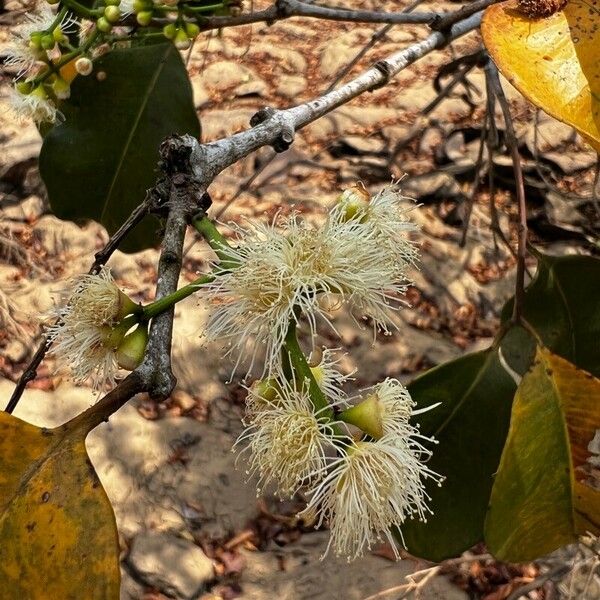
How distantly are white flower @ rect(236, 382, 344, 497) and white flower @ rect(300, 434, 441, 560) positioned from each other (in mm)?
25

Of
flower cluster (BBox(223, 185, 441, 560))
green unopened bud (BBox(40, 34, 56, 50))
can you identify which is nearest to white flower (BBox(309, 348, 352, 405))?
flower cluster (BBox(223, 185, 441, 560))

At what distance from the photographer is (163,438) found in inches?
77.5

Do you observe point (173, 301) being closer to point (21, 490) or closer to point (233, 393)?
point (21, 490)

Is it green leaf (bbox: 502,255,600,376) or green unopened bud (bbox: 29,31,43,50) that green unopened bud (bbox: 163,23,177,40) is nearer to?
green unopened bud (bbox: 29,31,43,50)

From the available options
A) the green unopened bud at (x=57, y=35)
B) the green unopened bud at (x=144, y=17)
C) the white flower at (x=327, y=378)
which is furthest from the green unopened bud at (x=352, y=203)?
the green unopened bud at (x=57, y=35)

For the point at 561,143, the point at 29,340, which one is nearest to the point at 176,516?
the point at 29,340

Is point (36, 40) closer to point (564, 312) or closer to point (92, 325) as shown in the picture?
point (92, 325)

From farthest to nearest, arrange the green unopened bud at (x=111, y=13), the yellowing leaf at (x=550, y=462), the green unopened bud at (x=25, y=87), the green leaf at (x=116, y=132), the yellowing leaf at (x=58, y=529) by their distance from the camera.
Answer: the green leaf at (x=116, y=132) → the green unopened bud at (x=25, y=87) → the green unopened bud at (x=111, y=13) → the yellowing leaf at (x=550, y=462) → the yellowing leaf at (x=58, y=529)

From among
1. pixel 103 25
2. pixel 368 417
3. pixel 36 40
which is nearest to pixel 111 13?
pixel 103 25

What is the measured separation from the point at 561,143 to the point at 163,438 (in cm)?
163

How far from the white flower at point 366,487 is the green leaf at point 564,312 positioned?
1.41 ft

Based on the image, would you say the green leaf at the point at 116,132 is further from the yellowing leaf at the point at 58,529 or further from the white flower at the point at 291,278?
the yellowing leaf at the point at 58,529

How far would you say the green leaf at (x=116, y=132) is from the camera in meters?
1.23

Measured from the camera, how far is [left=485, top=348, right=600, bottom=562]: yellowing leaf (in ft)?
2.71
